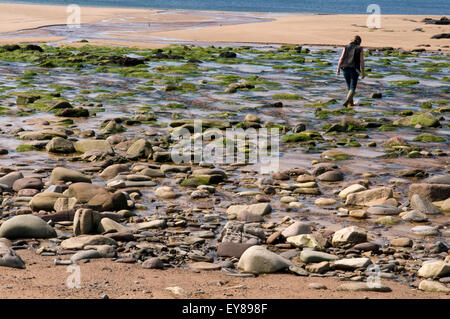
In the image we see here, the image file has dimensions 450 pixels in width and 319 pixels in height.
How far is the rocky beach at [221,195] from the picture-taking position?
5652mm

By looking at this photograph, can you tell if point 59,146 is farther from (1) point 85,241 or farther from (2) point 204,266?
(2) point 204,266

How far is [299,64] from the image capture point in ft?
85.4

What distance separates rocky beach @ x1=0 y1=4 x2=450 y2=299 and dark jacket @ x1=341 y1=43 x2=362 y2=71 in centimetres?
115

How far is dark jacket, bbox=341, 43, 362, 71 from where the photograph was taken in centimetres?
1605

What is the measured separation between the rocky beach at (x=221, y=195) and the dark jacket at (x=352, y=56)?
115 cm

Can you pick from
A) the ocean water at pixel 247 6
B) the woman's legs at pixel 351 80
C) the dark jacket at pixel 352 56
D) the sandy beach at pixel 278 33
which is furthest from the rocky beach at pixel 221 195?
the ocean water at pixel 247 6

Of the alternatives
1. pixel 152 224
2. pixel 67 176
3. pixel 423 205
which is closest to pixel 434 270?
pixel 423 205

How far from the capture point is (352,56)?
1605 centimetres

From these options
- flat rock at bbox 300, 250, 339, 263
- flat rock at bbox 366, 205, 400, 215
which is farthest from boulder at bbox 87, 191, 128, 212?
flat rock at bbox 366, 205, 400, 215

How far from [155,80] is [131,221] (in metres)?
14.1

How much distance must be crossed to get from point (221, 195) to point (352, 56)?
28.5 ft

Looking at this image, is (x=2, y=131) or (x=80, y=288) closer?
(x=80, y=288)

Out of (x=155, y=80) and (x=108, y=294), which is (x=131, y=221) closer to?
(x=108, y=294)

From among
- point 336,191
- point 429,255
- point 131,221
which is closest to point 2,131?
point 131,221
